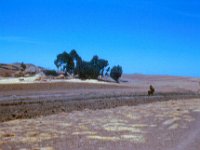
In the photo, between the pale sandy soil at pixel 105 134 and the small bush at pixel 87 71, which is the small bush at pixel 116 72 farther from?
the pale sandy soil at pixel 105 134

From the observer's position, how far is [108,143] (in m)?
13.3

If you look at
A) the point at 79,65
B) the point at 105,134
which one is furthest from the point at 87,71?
the point at 105,134

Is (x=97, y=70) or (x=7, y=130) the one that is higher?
(x=97, y=70)

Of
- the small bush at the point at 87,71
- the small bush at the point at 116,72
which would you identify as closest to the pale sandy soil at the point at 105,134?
the small bush at the point at 87,71

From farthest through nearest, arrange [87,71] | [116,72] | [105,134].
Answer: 1. [116,72]
2. [87,71]
3. [105,134]

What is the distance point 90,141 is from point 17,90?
30381 mm

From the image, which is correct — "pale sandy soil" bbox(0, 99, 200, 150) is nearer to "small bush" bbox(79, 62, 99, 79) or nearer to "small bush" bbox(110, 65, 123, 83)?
"small bush" bbox(79, 62, 99, 79)

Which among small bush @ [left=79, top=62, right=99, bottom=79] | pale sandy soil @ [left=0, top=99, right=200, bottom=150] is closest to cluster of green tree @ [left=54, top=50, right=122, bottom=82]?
small bush @ [left=79, top=62, right=99, bottom=79]

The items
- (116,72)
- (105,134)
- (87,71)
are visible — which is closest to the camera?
(105,134)

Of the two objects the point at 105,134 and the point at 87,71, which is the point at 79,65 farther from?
the point at 105,134

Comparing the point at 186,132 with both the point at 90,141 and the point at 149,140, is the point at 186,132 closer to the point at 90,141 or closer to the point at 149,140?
the point at 149,140

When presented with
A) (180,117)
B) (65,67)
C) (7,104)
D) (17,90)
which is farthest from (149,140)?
(65,67)

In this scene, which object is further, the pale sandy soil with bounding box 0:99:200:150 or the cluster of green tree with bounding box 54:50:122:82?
the cluster of green tree with bounding box 54:50:122:82

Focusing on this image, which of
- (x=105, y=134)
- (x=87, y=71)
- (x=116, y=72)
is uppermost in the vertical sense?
(x=116, y=72)
